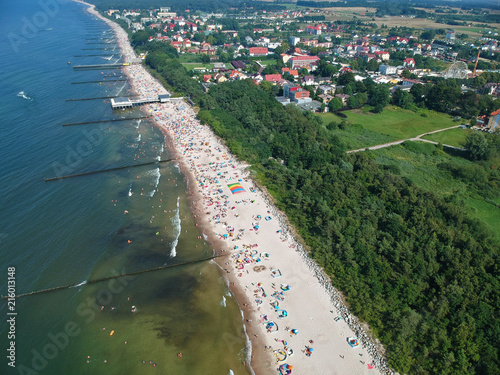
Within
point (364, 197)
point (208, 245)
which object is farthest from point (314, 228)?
point (208, 245)

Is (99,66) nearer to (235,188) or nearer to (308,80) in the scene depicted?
(308,80)

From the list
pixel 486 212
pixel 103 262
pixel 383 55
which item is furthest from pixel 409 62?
pixel 103 262

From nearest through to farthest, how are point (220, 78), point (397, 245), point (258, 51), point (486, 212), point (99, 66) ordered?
1. point (397, 245)
2. point (486, 212)
3. point (220, 78)
4. point (99, 66)
5. point (258, 51)

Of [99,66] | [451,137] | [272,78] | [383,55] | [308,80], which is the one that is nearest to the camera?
[451,137]

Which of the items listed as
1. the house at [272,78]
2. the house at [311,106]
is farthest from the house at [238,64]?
the house at [311,106]

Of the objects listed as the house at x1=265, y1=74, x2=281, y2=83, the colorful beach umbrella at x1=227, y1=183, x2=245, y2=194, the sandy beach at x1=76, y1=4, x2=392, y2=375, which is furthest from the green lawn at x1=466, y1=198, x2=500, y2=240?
the house at x1=265, y1=74, x2=281, y2=83

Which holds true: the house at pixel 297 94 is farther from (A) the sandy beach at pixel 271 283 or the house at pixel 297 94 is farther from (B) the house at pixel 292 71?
(A) the sandy beach at pixel 271 283
